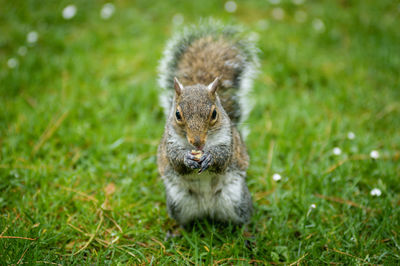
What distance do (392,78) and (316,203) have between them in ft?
5.77

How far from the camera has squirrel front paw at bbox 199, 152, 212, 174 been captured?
5.06 ft

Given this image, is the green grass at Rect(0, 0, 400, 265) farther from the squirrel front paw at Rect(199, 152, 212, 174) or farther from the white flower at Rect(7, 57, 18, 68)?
the squirrel front paw at Rect(199, 152, 212, 174)

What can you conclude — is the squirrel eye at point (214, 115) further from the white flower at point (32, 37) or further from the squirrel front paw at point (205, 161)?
the white flower at point (32, 37)

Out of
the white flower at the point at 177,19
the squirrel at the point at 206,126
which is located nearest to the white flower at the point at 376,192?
the squirrel at the point at 206,126

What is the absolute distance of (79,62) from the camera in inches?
127

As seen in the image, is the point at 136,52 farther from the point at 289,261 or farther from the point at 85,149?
the point at 289,261

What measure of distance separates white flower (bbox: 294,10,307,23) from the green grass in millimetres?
55

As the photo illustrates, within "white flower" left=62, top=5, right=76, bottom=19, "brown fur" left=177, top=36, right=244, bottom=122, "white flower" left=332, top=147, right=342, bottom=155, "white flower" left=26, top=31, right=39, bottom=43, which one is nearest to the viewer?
"brown fur" left=177, top=36, right=244, bottom=122

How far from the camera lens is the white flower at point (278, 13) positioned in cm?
390

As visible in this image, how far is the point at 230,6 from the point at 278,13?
1.90 ft

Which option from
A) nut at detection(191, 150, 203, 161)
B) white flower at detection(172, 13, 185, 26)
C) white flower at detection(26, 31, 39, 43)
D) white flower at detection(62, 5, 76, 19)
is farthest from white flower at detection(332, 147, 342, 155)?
white flower at detection(62, 5, 76, 19)

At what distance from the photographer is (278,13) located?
394 centimetres

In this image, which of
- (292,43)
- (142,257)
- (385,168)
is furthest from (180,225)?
(292,43)

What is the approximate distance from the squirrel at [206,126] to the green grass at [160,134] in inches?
8.3
